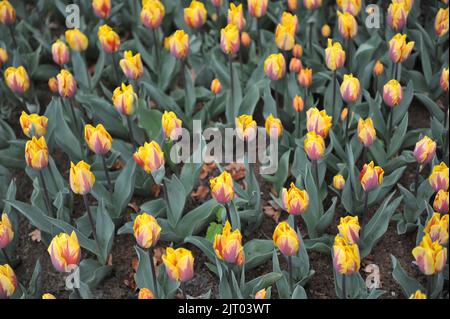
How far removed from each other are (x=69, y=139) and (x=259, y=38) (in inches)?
45.9

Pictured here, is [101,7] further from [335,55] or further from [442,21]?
[442,21]

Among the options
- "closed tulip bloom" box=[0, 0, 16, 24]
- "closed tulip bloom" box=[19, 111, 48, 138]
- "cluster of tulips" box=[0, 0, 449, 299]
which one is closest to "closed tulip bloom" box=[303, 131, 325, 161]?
"cluster of tulips" box=[0, 0, 449, 299]

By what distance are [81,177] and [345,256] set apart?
3.30 feet

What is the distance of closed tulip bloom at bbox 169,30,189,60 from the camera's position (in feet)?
10.8

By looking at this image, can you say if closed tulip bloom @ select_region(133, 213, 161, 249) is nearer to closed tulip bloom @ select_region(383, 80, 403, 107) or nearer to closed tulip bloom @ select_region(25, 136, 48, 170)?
closed tulip bloom @ select_region(25, 136, 48, 170)

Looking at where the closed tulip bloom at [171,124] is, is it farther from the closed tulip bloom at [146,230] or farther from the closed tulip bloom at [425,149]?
the closed tulip bloom at [425,149]

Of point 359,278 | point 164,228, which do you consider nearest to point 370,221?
point 359,278

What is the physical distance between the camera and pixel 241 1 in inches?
167

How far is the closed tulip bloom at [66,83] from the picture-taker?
314cm

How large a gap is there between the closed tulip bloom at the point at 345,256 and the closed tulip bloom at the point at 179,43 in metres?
1.30

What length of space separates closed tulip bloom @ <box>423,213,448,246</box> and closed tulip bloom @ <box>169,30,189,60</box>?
138 cm

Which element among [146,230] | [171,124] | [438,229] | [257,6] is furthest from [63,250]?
[257,6]

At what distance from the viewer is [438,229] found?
260cm

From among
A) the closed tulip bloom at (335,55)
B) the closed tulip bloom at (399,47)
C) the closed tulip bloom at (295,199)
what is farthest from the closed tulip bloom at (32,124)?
the closed tulip bloom at (399,47)
